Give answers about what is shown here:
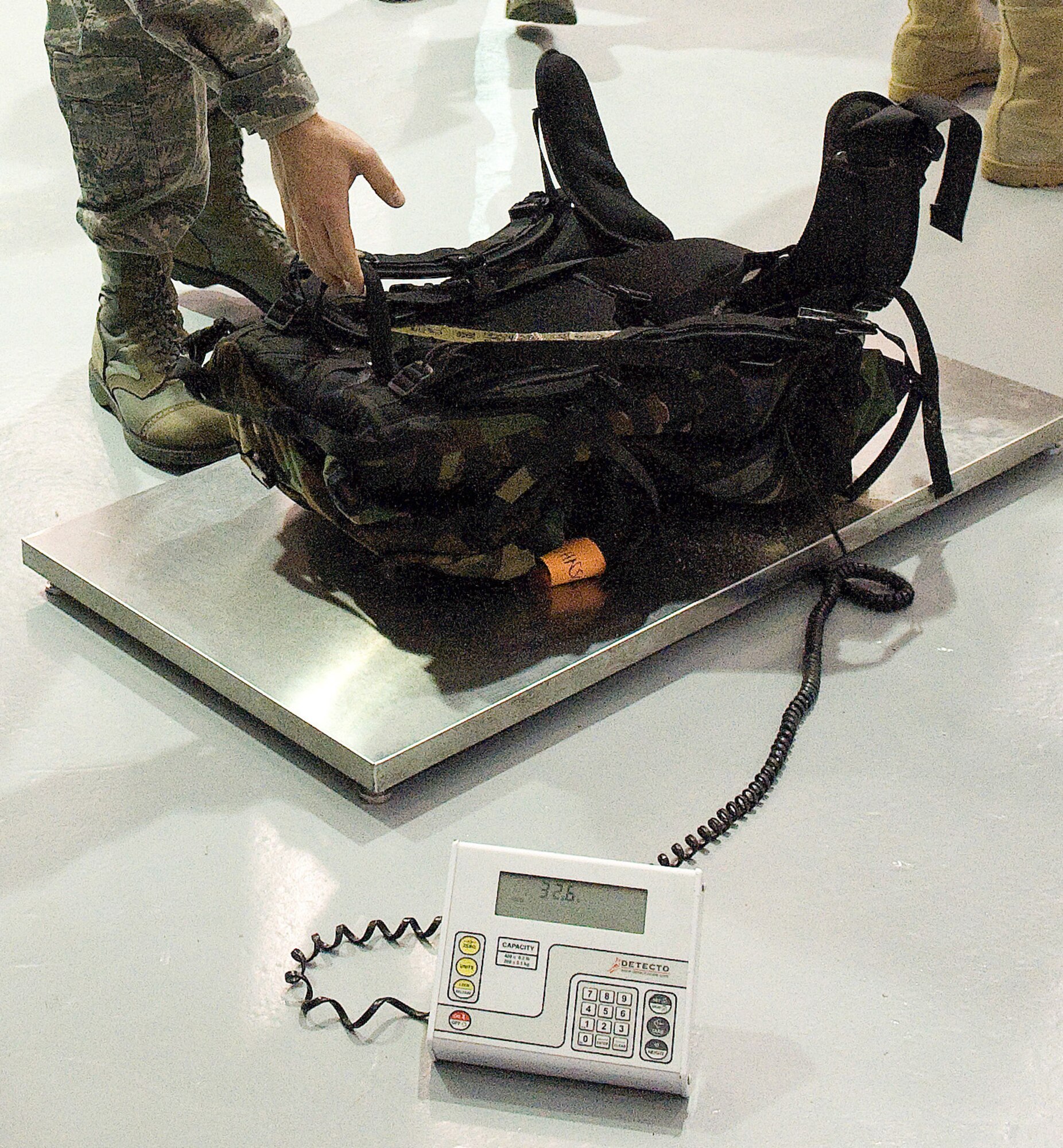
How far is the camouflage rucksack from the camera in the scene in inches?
57.9

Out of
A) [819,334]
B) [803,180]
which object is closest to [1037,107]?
[803,180]

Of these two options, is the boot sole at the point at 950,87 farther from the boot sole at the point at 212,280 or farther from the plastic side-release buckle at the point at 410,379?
the plastic side-release buckle at the point at 410,379

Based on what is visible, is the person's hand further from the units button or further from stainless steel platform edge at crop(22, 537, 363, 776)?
the units button

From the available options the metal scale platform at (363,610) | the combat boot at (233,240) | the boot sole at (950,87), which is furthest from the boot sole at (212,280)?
the boot sole at (950,87)

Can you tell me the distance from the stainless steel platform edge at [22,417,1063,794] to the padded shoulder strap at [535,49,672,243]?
464 millimetres

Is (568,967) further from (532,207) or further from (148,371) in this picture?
(148,371)

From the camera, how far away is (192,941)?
126 centimetres

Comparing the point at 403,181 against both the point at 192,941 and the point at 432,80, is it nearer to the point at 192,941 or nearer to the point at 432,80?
the point at 432,80

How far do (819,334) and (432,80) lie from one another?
214 centimetres

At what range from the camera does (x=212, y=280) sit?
2320 millimetres

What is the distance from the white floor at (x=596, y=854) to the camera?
3.68ft

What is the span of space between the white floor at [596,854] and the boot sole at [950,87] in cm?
158

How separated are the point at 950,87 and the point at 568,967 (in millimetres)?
2725

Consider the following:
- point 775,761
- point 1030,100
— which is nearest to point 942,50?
point 1030,100
